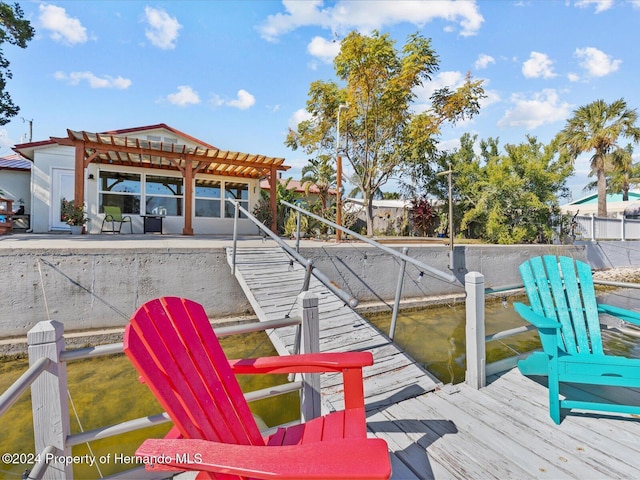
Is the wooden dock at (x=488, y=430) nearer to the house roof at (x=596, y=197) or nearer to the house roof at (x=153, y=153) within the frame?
the house roof at (x=153, y=153)

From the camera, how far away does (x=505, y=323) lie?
601 centimetres

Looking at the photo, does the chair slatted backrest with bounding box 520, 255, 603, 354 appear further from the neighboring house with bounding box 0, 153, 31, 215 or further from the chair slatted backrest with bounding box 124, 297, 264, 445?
the neighboring house with bounding box 0, 153, 31, 215

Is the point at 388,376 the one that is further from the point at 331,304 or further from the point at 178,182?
the point at 178,182

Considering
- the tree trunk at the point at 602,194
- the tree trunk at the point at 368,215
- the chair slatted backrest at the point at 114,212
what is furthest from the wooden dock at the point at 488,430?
the tree trunk at the point at 602,194

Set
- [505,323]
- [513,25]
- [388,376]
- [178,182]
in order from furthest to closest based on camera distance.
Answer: [178,182]
[513,25]
[505,323]
[388,376]

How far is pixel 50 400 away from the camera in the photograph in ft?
4.30

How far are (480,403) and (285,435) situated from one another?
62.0 inches

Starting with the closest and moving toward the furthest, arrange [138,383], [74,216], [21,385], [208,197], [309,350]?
[21,385] → [309,350] → [138,383] → [74,216] → [208,197]

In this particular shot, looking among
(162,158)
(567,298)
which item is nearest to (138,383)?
(567,298)

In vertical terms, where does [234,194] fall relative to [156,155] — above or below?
below

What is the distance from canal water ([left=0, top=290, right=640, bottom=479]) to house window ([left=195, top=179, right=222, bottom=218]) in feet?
24.4

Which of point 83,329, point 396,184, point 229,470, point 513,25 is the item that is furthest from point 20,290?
point 396,184

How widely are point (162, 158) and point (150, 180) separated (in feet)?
5.42

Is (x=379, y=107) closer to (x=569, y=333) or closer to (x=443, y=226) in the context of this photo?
(x=443, y=226)
